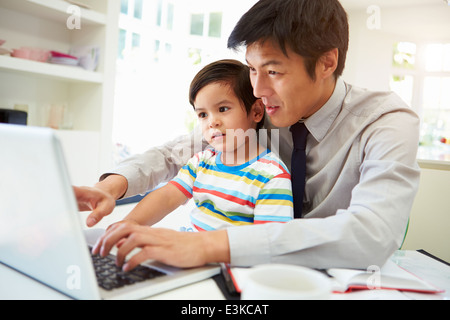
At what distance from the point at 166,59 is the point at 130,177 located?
3885mm

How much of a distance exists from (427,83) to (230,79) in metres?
7.26

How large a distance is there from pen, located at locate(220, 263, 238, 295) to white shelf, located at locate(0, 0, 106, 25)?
2564 millimetres

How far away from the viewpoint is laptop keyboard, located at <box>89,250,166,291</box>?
1.91 ft

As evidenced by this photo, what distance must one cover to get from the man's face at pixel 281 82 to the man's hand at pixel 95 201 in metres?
0.49

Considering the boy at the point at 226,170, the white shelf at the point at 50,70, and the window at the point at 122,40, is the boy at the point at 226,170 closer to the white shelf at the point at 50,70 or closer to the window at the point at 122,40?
the white shelf at the point at 50,70

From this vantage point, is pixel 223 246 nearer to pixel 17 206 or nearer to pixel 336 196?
pixel 17 206

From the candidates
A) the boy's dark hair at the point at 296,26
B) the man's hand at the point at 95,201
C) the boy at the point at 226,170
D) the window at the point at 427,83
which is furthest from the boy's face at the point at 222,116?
the window at the point at 427,83

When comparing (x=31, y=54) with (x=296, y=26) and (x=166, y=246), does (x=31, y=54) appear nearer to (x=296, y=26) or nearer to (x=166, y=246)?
(x=296, y=26)

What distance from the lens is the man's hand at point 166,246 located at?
633 millimetres

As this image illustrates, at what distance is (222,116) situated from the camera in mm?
1131

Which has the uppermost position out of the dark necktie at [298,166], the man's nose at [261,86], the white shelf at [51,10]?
the white shelf at [51,10]

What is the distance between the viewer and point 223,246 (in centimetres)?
68

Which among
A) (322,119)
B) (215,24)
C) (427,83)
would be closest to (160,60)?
(215,24)

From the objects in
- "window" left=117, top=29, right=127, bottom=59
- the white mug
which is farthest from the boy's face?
"window" left=117, top=29, right=127, bottom=59
